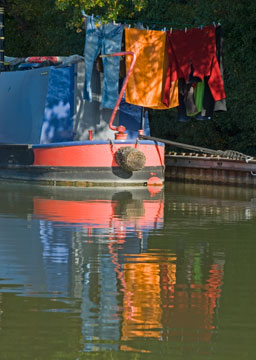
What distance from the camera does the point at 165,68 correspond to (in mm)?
26641

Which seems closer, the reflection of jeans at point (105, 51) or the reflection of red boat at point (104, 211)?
the reflection of red boat at point (104, 211)

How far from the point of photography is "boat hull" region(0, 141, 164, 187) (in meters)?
24.9

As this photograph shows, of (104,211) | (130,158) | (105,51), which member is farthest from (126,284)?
(105,51)

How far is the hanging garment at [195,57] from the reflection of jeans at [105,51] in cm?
142

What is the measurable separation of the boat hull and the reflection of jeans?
5.51 feet

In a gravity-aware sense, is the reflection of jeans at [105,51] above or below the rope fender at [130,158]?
above

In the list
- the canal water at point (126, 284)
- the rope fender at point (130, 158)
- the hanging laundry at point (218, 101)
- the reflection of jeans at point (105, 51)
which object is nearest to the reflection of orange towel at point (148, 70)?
the reflection of jeans at point (105, 51)

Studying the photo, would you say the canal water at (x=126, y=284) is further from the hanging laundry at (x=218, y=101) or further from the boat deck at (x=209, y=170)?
the hanging laundry at (x=218, y=101)

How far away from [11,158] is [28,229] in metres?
12.8

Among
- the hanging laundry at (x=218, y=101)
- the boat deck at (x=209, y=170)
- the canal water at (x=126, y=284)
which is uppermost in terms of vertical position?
the hanging laundry at (x=218, y=101)

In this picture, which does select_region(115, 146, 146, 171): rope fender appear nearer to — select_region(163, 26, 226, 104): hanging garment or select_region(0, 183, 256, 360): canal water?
select_region(163, 26, 226, 104): hanging garment

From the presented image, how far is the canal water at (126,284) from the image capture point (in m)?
7.53

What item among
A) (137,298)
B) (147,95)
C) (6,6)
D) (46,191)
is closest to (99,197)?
(46,191)

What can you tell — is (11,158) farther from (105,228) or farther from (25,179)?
(105,228)
